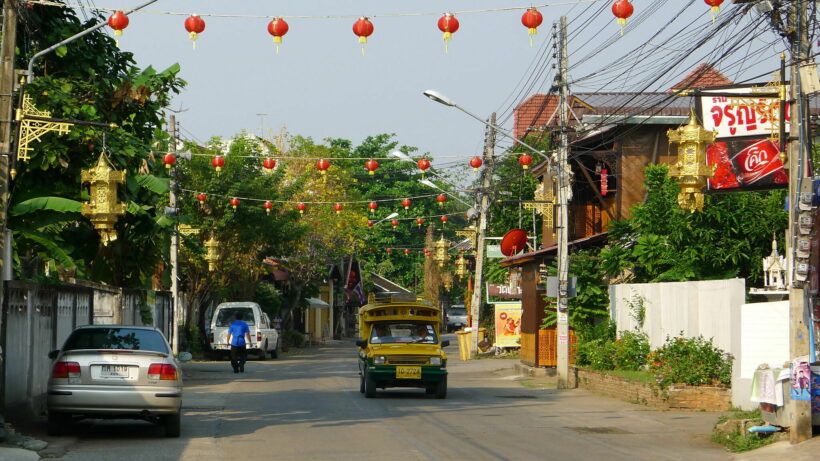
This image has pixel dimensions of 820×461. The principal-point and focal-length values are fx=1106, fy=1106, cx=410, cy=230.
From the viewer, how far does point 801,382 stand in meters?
15.1

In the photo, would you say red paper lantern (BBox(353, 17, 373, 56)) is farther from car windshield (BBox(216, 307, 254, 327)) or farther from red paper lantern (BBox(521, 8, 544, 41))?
car windshield (BBox(216, 307, 254, 327))

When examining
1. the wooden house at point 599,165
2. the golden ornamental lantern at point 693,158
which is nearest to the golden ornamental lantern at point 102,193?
the golden ornamental lantern at point 693,158

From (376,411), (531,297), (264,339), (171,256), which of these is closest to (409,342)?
(376,411)

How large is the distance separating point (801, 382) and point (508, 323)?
32.8m

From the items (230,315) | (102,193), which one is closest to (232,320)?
(230,315)

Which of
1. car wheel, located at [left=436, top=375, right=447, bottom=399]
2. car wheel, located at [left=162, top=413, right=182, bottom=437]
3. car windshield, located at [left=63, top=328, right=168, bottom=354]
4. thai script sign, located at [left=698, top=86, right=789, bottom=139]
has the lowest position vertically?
car wheel, located at [left=436, top=375, right=447, bottom=399]

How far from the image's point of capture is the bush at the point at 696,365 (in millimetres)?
21625

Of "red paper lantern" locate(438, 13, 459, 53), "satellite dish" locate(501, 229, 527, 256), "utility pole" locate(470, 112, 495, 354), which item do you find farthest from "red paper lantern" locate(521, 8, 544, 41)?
"utility pole" locate(470, 112, 495, 354)

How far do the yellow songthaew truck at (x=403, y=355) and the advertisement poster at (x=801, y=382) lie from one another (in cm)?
1105

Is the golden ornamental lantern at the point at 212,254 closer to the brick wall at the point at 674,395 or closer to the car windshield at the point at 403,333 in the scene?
the car windshield at the point at 403,333

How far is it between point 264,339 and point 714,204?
927 inches

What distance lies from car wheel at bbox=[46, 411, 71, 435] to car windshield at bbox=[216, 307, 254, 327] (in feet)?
96.6

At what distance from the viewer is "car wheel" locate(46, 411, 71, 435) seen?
15.6 meters

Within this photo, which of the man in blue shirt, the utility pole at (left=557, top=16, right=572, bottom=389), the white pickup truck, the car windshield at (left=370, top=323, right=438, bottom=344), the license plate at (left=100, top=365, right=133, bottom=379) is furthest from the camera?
the white pickup truck
